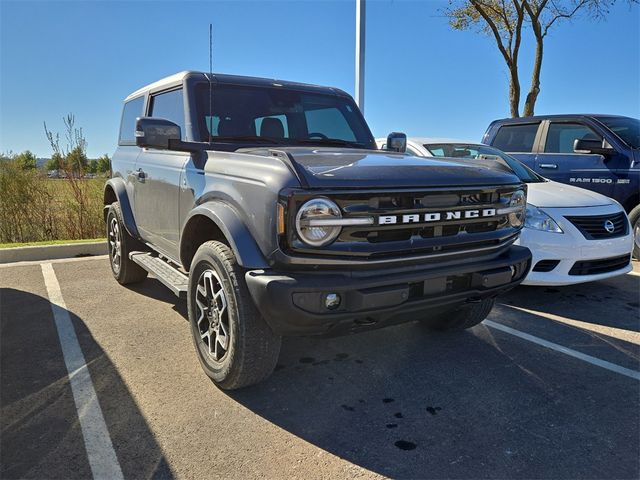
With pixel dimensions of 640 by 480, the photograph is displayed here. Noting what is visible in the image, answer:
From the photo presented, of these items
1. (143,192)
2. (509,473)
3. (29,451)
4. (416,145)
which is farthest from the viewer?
(416,145)

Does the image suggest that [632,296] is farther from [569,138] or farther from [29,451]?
[29,451]

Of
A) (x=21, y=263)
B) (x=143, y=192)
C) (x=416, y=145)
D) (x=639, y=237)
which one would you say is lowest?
(x=21, y=263)

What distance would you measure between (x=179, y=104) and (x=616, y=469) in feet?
12.0

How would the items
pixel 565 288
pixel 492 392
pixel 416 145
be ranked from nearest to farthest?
1. pixel 492 392
2. pixel 565 288
3. pixel 416 145

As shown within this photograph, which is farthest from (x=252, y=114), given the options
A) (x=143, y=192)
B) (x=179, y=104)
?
(x=143, y=192)

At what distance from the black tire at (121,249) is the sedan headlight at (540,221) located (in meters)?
3.97

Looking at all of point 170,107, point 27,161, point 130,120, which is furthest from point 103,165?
point 170,107

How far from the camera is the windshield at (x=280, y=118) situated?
3.59 metres

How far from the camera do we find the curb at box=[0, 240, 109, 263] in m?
6.66

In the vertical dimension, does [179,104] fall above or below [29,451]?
above

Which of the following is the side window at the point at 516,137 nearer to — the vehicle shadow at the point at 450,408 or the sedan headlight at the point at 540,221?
the sedan headlight at the point at 540,221

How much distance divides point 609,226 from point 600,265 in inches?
16.5

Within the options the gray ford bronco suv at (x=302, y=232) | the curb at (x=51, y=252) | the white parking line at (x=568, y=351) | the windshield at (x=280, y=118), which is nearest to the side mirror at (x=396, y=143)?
the windshield at (x=280, y=118)

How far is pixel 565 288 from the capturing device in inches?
206
